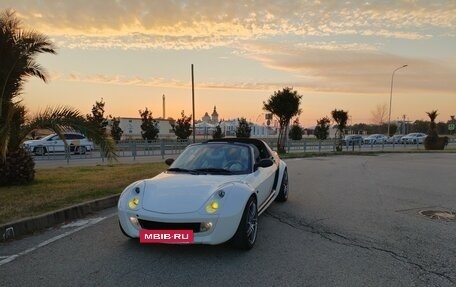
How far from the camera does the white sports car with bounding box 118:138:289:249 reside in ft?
16.6

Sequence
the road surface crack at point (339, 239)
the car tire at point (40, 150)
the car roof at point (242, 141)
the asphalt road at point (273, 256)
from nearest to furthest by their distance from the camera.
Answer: the asphalt road at point (273, 256) → the road surface crack at point (339, 239) → the car roof at point (242, 141) → the car tire at point (40, 150)

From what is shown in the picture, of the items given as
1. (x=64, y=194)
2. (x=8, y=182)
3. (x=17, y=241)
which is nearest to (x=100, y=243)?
(x=17, y=241)

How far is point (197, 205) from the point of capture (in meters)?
5.15

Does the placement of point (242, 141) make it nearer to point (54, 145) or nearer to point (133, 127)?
point (54, 145)

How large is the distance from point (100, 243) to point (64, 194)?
149 inches

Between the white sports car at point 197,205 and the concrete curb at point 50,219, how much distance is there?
188cm

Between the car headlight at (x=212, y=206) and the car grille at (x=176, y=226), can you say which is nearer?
the car grille at (x=176, y=226)

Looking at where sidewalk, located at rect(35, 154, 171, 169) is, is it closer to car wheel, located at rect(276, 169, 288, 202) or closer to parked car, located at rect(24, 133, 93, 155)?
parked car, located at rect(24, 133, 93, 155)

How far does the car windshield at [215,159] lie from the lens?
659 centimetres

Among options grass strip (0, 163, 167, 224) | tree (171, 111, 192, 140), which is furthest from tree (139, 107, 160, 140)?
grass strip (0, 163, 167, 224)

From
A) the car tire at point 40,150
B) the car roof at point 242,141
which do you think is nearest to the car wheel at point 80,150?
the car tire at point 40,150

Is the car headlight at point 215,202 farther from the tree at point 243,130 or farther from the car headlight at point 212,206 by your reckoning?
the tree at point 243,130

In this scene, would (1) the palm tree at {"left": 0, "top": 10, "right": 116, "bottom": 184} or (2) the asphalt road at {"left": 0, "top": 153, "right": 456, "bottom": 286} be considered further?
(1) the palm tree at {"left": 0, "top": 10, "right": 116, "bottom": 184}

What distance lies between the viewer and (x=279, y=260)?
516 centimetres
